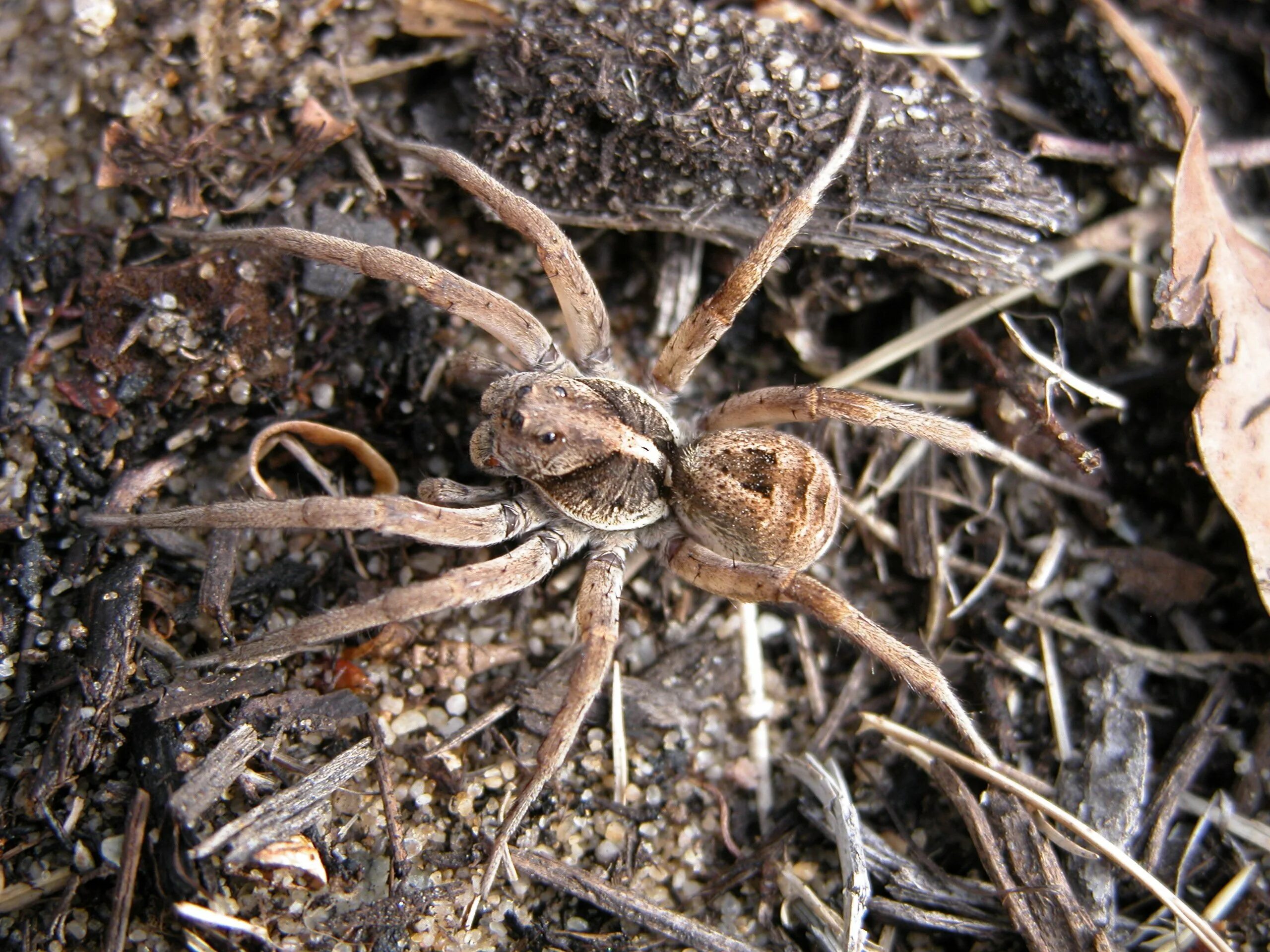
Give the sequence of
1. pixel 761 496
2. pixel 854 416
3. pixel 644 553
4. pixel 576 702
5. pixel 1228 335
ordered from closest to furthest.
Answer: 1. pixel 576 702
2. pixel 761 496
3. pixel 854 416
4. pixel 1228 335
5. pixel 644 553

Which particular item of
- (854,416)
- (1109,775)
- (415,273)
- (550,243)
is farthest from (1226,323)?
(415,273)

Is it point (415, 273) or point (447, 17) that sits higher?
point (447, 17)

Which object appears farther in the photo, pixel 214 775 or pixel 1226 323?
pixel 1226 323

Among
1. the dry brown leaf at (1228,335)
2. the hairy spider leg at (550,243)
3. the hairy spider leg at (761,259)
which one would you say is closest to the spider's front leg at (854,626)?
the hairy spider leg at (761,259)

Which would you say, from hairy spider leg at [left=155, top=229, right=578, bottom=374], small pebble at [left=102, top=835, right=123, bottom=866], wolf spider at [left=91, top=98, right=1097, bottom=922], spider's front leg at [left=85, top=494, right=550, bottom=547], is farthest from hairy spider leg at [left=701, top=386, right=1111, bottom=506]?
small pebble at [left=102, top=835, right=123, bottom=866]

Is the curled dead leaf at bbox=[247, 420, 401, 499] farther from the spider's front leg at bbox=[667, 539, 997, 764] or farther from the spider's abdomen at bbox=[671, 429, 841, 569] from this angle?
the spider's front leg at bbox=[667, 539, 997, 764]

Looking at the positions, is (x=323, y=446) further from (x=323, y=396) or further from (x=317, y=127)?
(x=317, y=127)
